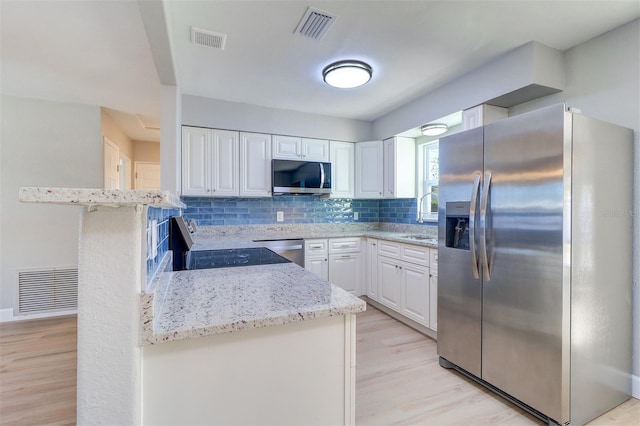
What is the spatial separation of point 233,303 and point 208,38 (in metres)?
2.07

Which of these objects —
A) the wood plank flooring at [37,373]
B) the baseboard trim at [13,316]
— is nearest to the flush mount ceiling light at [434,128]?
the wood plank flooring at [37,373]

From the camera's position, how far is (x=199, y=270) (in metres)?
1.50

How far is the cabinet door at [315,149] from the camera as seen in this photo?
3.87 m

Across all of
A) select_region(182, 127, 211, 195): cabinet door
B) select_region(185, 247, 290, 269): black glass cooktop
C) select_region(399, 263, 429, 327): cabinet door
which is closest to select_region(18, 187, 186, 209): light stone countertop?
select_region(185, 247, 290, 269): black glass cooktop

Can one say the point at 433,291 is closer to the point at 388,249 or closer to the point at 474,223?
the point at 388,249

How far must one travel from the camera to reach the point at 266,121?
146 inches

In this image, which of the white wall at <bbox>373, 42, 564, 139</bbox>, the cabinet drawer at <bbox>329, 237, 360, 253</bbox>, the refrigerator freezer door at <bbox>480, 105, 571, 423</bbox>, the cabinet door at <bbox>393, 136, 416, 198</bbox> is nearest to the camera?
the refrigerator freezer door at <bbox>480, 105, 571, 423</bbox>

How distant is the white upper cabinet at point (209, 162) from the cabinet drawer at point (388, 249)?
1.80 metres

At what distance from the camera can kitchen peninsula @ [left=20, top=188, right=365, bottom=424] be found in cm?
70

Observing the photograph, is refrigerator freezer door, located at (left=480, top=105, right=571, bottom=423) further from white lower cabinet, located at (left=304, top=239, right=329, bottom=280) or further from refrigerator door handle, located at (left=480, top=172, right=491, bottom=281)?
white lower cabinet, located at (left=304, top=239, right=329, bottom=280)

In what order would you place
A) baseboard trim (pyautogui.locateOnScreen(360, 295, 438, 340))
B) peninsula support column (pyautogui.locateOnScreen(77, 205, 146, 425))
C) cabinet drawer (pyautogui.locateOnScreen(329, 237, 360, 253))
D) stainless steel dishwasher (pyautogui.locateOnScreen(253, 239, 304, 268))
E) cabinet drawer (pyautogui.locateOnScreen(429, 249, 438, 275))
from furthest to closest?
cabinet drawer (pyautogui.locateOnScreen(329, 237, 360, 253)) → stainless steel dishwasher (pyautogui.locateOnScreen(253, 239, 304, 268)) → baseboard trim (pyautogui.locateOnScreen(360, 295, 438, 340)) → cabinet drawer (pyautogui.locateOnScreen(429, 249, 438, 275)) → peninsula support column (pyautogui.locateOnScreen(77, 205, 146, 425))

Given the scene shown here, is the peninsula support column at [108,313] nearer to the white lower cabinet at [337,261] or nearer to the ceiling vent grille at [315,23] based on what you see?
the ceiling vent grille at [315,23]

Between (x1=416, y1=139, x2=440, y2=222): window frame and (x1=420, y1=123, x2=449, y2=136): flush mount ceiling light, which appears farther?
(x1=416, y1=139, x2=440, y2=222): window frame

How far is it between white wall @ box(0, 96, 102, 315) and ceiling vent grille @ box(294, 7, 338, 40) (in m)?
2.99
